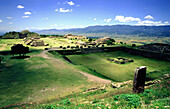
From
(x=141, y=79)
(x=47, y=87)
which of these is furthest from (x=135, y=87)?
(x=47, y=87)

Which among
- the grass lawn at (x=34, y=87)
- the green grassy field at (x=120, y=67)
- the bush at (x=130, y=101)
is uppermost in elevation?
the bush at (x=130, y=101)

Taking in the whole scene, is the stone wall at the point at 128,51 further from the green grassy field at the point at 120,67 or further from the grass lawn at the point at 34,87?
the grass lawn at the point at 34,87

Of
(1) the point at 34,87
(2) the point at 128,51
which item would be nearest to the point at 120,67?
(1) the point at 34,87

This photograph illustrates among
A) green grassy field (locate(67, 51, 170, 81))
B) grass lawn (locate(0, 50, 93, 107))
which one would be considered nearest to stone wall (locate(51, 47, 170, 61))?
green grassy field (locate(67, 51, 170, 81))

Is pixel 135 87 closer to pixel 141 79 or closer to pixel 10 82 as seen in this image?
pixel 141 79

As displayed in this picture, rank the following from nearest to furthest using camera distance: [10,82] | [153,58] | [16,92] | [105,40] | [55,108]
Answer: [55,108]
[16,92]
[10,82]
[153,58]
[105,40]

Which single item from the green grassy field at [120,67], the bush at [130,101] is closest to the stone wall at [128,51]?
the green grassy field at [120,67]

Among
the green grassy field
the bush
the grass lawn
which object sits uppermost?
the bush

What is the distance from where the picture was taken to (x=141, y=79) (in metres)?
8.84

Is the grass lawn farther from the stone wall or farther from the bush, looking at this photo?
the stone wall

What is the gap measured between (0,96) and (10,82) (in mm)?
3059

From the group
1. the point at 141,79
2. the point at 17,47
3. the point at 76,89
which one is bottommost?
the point at 76,89

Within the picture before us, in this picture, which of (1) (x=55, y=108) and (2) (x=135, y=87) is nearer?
(1) (x=55, y=108)

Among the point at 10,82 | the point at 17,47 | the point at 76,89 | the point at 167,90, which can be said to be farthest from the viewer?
the point at 17,47
